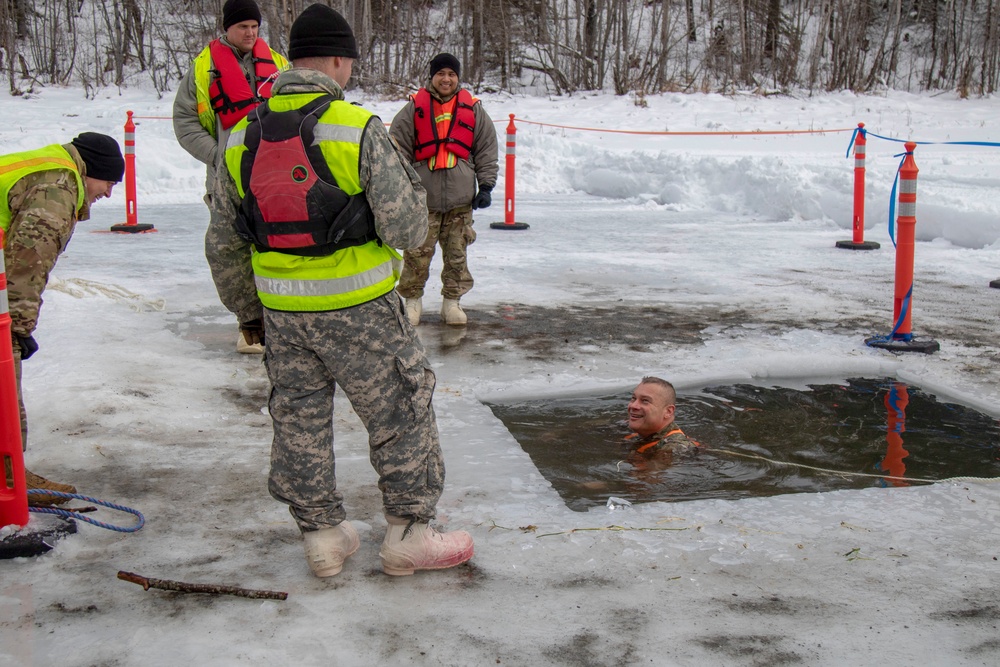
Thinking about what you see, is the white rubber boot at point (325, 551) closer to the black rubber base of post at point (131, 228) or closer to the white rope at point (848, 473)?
the white rope at point (848, 473)

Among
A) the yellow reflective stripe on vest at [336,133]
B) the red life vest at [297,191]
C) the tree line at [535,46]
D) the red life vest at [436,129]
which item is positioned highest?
the tree line at [535,46]

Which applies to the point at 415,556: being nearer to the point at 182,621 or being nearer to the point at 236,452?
the point at 182,621

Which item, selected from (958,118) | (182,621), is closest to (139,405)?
(182,621)

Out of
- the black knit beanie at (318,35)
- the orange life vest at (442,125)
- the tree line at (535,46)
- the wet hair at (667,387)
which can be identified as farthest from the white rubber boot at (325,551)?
the tree line at (535,46)

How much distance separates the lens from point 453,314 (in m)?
7.38

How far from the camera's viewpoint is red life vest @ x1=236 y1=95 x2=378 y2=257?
307 centimetres

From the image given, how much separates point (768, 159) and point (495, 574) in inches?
469

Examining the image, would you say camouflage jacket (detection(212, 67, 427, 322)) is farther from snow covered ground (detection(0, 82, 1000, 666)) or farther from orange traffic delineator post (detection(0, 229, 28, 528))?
snow covered ground (detection(0, 82, 1000, 666))

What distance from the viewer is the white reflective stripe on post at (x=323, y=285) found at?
3.18 m

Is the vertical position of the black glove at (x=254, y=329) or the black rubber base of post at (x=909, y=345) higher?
the black glove at (x=254, y=329)

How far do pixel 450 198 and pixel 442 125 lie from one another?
0.50m

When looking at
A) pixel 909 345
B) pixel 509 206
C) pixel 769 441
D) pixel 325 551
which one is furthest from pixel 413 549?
pixel 509 206

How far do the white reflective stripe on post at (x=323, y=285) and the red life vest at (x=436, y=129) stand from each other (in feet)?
12.8

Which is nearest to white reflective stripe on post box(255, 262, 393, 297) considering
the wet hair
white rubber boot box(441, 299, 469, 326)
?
the wet hair
